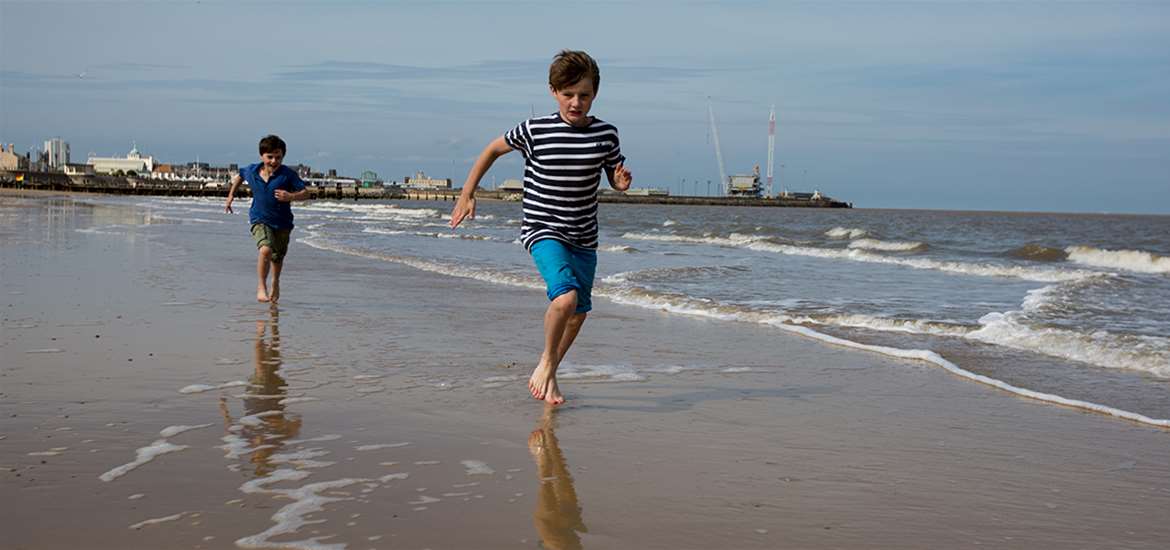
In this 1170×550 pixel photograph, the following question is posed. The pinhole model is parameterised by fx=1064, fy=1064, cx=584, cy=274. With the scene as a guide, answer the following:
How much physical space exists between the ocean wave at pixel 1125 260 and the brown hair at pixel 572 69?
946 inches

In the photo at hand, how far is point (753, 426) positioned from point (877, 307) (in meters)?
6.45

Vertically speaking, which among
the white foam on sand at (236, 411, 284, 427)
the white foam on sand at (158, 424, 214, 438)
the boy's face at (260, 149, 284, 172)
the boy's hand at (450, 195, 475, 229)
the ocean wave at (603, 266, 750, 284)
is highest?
the boy's face at (260, 149, 284, 172)

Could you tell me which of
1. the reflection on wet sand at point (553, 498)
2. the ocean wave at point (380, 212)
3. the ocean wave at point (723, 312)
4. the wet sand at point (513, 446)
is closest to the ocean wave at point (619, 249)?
the ocean wave at point (723, 312)

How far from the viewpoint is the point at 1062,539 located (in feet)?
11.2

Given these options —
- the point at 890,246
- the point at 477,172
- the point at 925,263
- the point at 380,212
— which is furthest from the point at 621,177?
the point at 380,212

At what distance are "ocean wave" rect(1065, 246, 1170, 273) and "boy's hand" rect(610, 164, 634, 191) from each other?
23782 millimetres

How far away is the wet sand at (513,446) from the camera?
337 cm

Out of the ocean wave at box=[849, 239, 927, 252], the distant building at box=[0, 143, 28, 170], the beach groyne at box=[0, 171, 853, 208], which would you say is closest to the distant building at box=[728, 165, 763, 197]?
the beach groyne at box=[0, 171, 853, 208]

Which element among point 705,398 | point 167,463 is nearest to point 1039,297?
point 705,398

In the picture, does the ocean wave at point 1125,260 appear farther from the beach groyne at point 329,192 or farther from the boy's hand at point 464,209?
the beach groyne at point 329,192

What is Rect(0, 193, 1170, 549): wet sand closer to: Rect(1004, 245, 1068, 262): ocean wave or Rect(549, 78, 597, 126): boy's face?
Rect(549, 78, 597, 126): boy's face

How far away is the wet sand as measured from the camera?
337 centimetres

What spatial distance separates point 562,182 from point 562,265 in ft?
1.32

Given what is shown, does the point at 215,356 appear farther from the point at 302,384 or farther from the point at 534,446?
the point at 534,446
